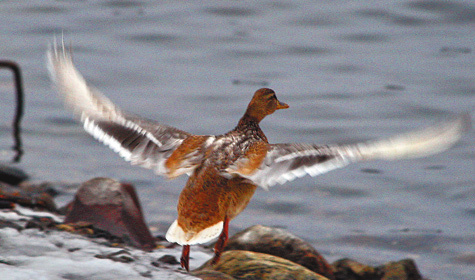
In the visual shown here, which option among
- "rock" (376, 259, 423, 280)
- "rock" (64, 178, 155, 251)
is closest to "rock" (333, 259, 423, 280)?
"rock" (376, 259, 423, 280)

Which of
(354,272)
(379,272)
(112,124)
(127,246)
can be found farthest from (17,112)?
(379,272)

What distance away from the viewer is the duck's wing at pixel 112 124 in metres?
5.89

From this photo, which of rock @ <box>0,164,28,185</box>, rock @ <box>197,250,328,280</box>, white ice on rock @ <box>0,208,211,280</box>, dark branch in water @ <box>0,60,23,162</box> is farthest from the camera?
dark branch in water @ <box>0,60,23,162</box>

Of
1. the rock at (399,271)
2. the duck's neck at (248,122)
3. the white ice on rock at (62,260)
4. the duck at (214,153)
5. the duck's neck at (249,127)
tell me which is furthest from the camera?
the rock at (399,271)

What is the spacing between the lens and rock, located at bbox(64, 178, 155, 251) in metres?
7.15

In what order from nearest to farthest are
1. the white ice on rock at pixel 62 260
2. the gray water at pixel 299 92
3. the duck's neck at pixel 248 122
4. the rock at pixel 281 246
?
the white ice on rock at pixel 62 260, the duck's neck at pixel 248 122, the rock at pixel 281 246, the gray water at pixel 299 92

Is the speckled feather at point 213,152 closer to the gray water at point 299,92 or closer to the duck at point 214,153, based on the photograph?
the duck at point 214,153

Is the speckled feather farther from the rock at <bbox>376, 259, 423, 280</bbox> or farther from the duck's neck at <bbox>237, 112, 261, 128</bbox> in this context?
the rock at <bbox>376, 259, 423, 280</bbox>

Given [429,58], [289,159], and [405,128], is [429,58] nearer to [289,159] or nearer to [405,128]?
[405,128]

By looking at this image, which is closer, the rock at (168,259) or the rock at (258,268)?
the rock at (258,268)

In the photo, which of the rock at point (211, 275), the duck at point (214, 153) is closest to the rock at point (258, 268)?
the duck at point (214, 153)

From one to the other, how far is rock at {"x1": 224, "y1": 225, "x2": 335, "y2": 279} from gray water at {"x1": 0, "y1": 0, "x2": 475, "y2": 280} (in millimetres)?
1431

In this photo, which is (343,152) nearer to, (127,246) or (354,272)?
(354,272)

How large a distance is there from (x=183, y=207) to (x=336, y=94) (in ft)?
22.3
